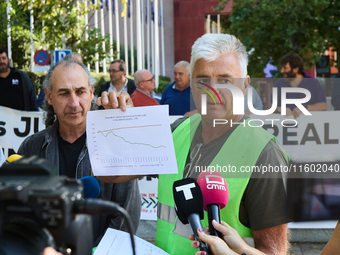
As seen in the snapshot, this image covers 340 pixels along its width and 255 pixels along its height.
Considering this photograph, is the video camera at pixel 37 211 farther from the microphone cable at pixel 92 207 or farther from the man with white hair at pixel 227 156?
the man with white hair at pixel 227 156

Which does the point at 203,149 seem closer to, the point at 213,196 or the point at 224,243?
the point at 213,196

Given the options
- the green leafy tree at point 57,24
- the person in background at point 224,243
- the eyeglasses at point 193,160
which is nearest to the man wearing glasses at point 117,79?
the green leafy tree at point 57,24

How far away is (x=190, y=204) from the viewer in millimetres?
1659

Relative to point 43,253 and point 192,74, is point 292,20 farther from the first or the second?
point 43,253

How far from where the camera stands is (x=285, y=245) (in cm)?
188

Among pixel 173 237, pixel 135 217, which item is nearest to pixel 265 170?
pixel 173 237

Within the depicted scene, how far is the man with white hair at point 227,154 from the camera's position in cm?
187

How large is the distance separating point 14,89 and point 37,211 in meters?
6.52

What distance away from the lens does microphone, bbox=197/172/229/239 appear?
1.61 meters

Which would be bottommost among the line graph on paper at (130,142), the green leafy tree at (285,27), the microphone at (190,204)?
the microphone at (190,204)

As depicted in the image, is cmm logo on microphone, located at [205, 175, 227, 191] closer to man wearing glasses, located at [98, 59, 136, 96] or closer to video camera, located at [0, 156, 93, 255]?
video camera, located at [0, 156, 93, 255]

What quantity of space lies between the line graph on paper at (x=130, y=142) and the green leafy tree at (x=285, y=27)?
8.90 metres

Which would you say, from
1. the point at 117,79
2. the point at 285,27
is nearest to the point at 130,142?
the point at 117,79

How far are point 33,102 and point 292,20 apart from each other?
6063 mm
